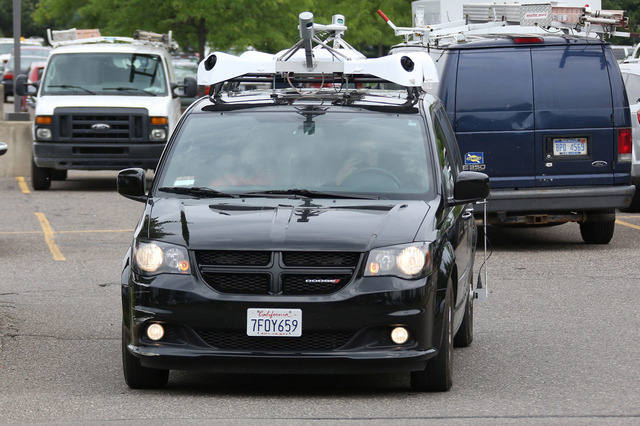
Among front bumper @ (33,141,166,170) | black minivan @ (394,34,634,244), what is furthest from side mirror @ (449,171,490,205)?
front bumper @ (33,141,166,170)

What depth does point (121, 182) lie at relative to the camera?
8.15 meters

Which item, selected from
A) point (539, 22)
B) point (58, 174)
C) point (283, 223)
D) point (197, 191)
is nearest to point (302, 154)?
point (197, 191)

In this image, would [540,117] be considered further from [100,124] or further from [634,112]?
[100,124]

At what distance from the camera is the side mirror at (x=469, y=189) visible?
7.93 m

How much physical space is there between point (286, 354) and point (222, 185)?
53.8 inches

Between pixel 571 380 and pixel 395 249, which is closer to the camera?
pixel 395 249

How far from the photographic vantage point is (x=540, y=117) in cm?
1387

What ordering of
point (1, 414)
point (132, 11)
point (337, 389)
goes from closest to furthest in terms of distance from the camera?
1. point (1, 414)
2. point (337, 389)
3. point (132, 11)

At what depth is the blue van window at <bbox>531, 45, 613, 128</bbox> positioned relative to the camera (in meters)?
13.8

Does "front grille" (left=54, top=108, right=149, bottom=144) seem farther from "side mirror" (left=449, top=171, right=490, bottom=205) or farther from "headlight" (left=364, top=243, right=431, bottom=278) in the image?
"headlight" (left=364, top=243, right=431, bottom=278)

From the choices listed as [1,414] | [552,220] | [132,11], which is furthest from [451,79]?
[132,11]

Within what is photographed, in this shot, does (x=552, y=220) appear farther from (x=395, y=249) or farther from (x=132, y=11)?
(x=132, y=11)

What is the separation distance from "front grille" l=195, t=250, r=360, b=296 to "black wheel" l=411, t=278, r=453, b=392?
2.13ft

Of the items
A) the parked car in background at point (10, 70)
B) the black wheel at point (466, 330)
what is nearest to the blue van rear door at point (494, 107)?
the black wheel at point (466, 330)
